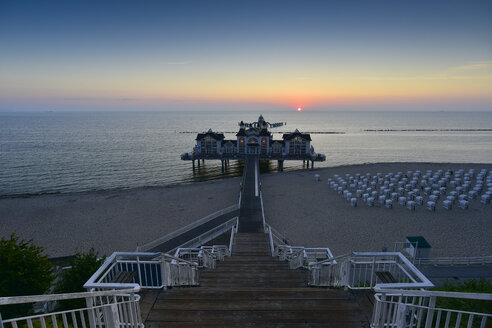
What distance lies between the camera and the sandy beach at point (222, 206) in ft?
57.7

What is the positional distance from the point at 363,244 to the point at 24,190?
4011 centimetres

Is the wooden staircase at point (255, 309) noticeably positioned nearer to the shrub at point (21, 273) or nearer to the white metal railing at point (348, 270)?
the white metal railing at point (348, 270)

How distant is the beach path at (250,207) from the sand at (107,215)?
211cm

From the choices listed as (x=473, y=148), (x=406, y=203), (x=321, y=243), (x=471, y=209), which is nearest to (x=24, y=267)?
(x=321, y=243)

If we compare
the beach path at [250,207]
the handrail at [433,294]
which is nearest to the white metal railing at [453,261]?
the beach path at [250,207]

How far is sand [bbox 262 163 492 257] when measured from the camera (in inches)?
661

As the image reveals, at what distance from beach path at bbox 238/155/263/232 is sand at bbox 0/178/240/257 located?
211 cm

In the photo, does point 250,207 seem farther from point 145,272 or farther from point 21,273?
point 145,272

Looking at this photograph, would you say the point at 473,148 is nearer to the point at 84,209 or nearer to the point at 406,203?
the point at 406,203

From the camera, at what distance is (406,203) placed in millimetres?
23734

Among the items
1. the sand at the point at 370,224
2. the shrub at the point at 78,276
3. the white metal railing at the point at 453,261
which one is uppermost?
the shrub at the point at 78,276

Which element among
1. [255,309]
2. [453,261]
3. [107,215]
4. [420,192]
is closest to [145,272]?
[255,309]

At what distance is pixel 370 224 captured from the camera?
65.3ft

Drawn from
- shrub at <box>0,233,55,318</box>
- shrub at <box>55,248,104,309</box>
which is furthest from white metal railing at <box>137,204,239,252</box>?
shrub at <box>0,233,55,318</box>
